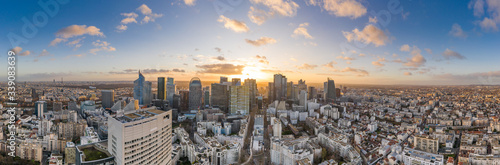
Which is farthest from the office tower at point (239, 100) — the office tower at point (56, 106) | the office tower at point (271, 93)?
the office tower at point (56, 106)

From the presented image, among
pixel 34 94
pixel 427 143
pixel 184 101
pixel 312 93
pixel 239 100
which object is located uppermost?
pixel 34 94

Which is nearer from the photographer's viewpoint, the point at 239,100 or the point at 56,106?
the point at 56,106

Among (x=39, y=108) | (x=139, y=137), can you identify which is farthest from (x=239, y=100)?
(x=139, y=137)

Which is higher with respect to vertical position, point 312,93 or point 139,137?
point 139,137

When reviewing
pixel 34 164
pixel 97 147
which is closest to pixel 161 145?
pixel 97 147

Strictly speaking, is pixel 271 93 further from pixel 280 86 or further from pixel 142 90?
pixel 142 90

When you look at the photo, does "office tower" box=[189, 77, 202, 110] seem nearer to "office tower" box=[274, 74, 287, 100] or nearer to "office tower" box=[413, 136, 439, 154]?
"office tower" box=[274, 74, 287, 100]
